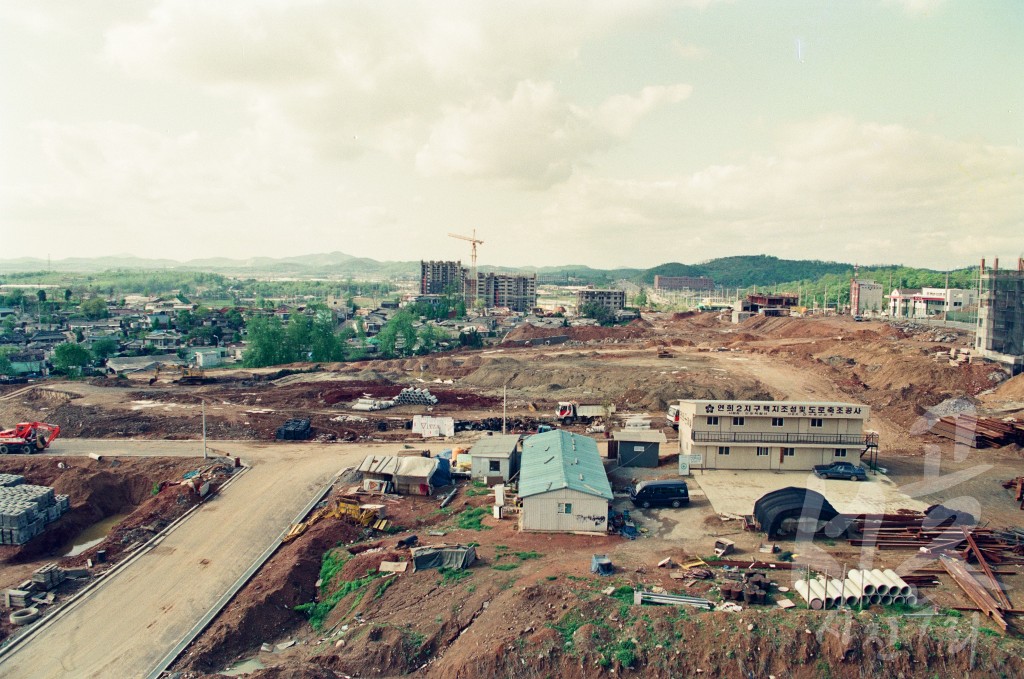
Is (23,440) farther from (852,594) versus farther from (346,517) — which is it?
(852,594)

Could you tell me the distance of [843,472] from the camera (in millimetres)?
20344

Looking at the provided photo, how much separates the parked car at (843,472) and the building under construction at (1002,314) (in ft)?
78.6

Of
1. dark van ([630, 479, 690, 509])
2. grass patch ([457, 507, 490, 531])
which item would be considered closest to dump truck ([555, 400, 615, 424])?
dark van ([630, 479, 690, 509])

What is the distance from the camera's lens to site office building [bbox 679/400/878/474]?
68.5ft

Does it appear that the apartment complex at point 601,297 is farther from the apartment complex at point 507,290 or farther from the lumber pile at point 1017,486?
the lumber pile at point 1017,486

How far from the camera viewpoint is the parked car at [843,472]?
2031 cm

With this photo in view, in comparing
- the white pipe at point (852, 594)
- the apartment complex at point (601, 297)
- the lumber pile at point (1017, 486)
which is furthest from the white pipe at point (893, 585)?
the apartment complex at point (601, 297)

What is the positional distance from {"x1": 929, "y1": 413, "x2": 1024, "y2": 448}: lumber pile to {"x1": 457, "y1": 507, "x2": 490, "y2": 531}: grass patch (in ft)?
64.8

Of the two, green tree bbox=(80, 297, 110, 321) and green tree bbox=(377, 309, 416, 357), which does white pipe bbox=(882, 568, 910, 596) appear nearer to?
green tree bbox=(377, 309, 416, 357)

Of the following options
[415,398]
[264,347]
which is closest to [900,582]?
[415,398]

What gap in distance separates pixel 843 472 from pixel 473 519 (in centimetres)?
1209

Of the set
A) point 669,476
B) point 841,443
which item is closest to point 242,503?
point 669,476

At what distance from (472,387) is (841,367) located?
2591cm

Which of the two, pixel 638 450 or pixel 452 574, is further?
pixel 638 450
